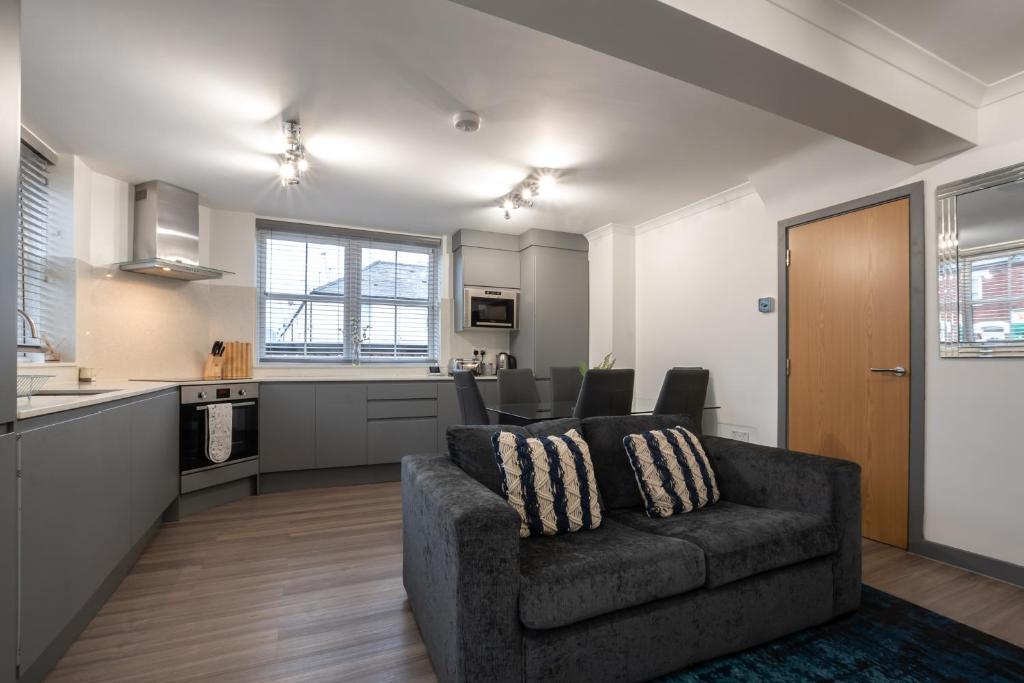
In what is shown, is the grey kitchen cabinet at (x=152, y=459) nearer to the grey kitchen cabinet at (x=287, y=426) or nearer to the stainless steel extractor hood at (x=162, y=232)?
the grey kitchen cabinet at (x=287, y=426)

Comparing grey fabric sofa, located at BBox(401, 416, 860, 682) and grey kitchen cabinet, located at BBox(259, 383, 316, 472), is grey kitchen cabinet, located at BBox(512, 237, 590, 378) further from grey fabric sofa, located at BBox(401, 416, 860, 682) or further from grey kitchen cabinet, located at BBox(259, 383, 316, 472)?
grey fabric sofa, located at BBox(401, 416, 860, 682)

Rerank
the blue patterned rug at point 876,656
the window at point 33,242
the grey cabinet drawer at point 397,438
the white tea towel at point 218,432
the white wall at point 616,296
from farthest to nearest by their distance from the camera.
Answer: the white wall at point 616,296 → the grey cabinet drawer at point 397,438 → the white tea towel at point 218,432 → the window at point 33,242 → the blue patterned rug at point 876,656

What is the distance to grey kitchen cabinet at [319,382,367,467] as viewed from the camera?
4.18 m

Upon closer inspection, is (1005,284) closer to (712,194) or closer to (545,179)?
(712,194)

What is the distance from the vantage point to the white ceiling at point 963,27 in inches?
75.3

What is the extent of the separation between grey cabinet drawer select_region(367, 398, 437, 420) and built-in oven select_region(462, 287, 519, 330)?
3.03ft

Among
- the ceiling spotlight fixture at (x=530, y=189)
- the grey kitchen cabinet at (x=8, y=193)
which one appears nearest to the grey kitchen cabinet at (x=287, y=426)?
the ceiling spotlight fixture at (x=530, y=189)

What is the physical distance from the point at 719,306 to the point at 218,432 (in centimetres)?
404

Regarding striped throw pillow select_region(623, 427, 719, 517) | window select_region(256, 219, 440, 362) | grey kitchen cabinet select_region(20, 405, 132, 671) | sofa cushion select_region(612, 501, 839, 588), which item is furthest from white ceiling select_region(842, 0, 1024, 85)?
window select_region(256, 219, 440, 362)

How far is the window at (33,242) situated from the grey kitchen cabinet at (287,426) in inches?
57.5

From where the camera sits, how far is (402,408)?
450 centimetres

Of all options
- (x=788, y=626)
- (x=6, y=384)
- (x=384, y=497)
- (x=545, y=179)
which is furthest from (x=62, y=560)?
(x=545, y=179)

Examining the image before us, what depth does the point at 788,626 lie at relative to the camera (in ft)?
6.02

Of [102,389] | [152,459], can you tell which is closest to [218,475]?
[152,459]
